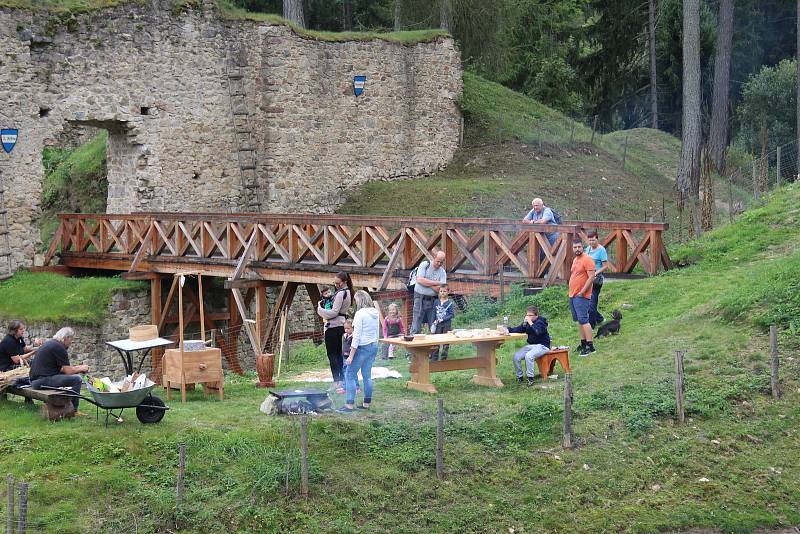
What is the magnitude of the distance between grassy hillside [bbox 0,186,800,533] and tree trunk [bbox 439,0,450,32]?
1782 centimetres

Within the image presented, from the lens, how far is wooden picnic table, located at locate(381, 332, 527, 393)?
11.8m

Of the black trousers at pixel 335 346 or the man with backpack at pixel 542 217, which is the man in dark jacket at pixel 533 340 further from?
the man with backpack at pixel 542 217

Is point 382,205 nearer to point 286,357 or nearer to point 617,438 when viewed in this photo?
point 286,357

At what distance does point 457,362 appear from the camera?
474 inches

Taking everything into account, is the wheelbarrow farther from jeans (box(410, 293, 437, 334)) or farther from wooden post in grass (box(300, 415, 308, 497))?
A: jeans (box(410, 293, 437, 334))

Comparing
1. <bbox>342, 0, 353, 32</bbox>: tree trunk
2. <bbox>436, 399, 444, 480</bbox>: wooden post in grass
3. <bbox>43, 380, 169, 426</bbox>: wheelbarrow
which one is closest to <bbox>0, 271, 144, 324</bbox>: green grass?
<bbox>43, 380, 169, 426</bbox>: wheelbarrow

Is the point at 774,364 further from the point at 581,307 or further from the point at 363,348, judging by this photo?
the point at 363,348

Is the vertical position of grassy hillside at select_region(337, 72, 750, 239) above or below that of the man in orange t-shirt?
above

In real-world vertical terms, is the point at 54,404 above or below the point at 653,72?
below

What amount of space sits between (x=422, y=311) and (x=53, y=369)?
4.39 metres

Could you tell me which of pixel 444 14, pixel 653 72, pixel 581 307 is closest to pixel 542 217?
pixel 581 307

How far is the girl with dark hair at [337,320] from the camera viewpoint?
11883 millimetres

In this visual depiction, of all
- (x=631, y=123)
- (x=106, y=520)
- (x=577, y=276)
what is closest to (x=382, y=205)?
(x=577, y=276)

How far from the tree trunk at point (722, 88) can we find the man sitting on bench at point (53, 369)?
2398 cm
